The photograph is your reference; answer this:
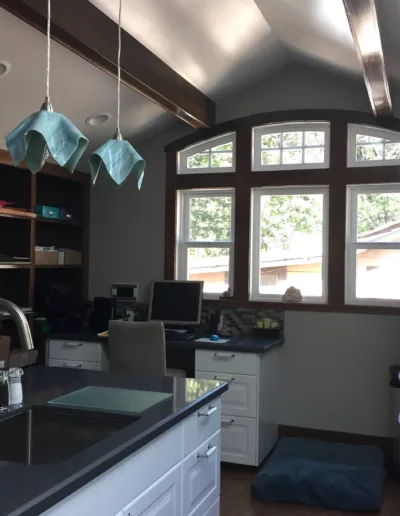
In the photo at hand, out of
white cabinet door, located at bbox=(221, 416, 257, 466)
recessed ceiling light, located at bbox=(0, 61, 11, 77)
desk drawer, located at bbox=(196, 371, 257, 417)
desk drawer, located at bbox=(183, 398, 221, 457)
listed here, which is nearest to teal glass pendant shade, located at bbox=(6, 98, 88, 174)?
desk drawer, located at bbox=(183, 398, 221, 457)

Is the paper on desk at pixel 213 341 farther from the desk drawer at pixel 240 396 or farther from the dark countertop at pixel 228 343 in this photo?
the desk drawer at pixel 240 396

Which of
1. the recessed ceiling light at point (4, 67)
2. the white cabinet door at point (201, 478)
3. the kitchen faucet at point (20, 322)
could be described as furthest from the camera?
the recessed ceiling light at point (4, 67)

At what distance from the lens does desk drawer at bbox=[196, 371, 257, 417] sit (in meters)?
3.94

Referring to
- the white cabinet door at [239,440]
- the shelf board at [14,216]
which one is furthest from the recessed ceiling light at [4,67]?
the white cabinet door at [239,440]

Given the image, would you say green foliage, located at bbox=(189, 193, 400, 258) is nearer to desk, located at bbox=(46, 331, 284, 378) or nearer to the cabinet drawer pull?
desk, located at bbox=(46, 331, 284, 378)

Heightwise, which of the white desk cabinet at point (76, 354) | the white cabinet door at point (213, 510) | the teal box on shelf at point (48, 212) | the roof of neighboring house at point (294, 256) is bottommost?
the white cabinet door at point (213, 510)

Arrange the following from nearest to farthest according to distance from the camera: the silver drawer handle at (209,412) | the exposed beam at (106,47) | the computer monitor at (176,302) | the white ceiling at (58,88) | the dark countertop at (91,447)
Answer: the dark countertop at (91,447)
the silver drawer handle at (209,412)
the exposed beam at (106,47)
the white ceiling at (58,88)
the computer monitor at (176,302)

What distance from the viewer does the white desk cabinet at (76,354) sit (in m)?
4.36

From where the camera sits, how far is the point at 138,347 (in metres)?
3.90

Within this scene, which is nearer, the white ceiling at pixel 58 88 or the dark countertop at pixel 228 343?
the white ceiling at pixel 58 88

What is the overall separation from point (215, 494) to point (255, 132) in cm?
299

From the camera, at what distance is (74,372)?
2717mm

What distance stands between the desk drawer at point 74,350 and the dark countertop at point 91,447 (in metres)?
1.55

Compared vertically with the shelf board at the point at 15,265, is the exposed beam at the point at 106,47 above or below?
above
